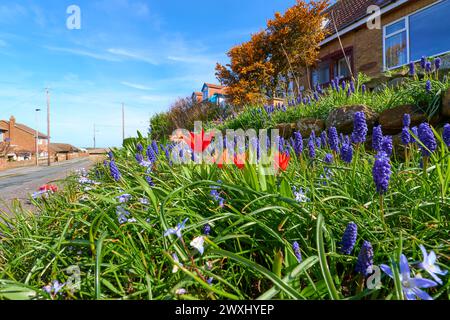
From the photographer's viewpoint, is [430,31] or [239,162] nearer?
[239,162]

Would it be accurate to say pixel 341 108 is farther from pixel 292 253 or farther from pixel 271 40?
pixel 271 40

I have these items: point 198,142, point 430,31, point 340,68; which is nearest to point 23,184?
point 198,142

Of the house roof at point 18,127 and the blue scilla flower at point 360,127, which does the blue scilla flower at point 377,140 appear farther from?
the house roof at point 18,127

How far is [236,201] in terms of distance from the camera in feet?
3.85

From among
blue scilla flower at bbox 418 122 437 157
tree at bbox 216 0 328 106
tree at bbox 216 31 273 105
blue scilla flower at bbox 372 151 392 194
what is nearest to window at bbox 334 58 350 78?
tree at bbox 216 0 328 106

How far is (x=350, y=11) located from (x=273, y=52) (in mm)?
4924

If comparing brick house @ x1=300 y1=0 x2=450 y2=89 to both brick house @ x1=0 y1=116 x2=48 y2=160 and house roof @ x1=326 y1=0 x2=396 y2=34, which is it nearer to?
house roof @ x1=326 y1=0 x2=396 y2=34

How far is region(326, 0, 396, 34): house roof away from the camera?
1024cm

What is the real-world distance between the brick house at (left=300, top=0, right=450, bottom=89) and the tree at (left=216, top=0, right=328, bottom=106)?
111cm

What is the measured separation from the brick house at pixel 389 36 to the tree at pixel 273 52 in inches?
43.5

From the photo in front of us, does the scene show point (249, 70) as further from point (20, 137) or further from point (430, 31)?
point (20, 137)

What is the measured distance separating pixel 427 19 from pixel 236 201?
1059 centimetres

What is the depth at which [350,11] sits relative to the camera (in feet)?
39.6
